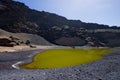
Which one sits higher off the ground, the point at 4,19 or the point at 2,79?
the point at 4,19

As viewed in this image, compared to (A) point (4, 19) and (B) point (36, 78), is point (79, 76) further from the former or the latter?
(A) point (4, 19)

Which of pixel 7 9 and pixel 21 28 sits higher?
pixel 7 9

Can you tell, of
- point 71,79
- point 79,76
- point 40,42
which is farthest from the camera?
point 40,42

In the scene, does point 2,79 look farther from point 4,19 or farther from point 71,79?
point 4,19

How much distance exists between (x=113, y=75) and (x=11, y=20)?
166 m

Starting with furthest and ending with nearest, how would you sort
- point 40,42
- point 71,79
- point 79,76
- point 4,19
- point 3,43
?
1. point 4,19
2. point 40,42
3. point 3,43
4. point 79,76
5. point 71,79

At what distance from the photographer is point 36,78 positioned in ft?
112

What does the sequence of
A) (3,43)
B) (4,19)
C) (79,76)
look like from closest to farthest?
1. (79,76)
2. (3,43)
3. (4,19)

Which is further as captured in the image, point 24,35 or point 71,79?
point 24,35

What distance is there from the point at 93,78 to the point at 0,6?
550 feet

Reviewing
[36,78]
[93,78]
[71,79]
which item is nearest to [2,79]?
A: [36,78]

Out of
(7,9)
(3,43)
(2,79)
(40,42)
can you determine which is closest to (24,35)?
(40,42)

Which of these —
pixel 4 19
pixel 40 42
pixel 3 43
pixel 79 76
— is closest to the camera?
pixel 79 76

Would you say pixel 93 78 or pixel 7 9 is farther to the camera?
pixel 7 9
